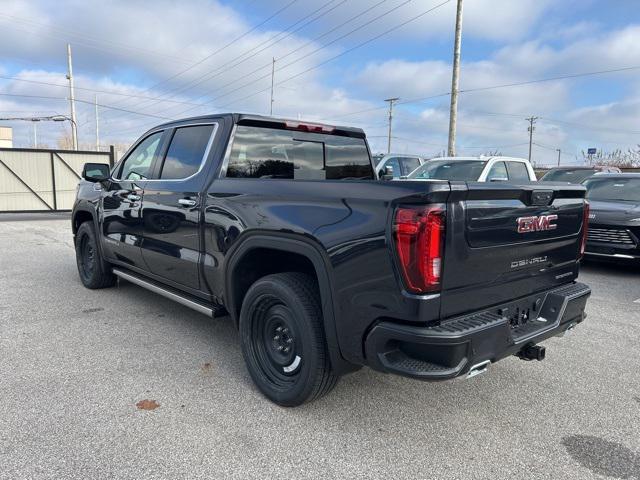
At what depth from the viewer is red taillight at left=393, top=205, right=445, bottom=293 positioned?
2.33 metres

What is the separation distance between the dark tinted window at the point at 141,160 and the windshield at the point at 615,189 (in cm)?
765

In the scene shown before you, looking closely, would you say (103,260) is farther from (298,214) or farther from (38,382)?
(298,214)

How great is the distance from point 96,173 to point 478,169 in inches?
286

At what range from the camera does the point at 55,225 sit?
13.7 m

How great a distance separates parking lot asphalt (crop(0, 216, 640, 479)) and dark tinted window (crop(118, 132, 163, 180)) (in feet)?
4.92

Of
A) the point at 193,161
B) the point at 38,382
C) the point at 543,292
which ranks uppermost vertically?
the point at 193,161

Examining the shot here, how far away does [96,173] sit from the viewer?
552 centimetres

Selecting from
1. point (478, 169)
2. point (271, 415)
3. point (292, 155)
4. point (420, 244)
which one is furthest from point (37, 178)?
point (420, 244)

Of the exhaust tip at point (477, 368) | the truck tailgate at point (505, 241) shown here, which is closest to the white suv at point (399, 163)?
the truck tailgate at point (505, 241)

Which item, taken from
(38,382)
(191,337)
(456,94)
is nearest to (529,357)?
(191,337)

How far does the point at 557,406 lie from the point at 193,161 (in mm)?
3282

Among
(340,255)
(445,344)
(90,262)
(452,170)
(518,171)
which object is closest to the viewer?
(445,344)

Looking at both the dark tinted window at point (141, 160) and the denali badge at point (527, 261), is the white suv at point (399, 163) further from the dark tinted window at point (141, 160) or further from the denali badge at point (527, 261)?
the denali badge at point (527, 261)

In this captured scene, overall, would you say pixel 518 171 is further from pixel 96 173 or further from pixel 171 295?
pixel 171 295
